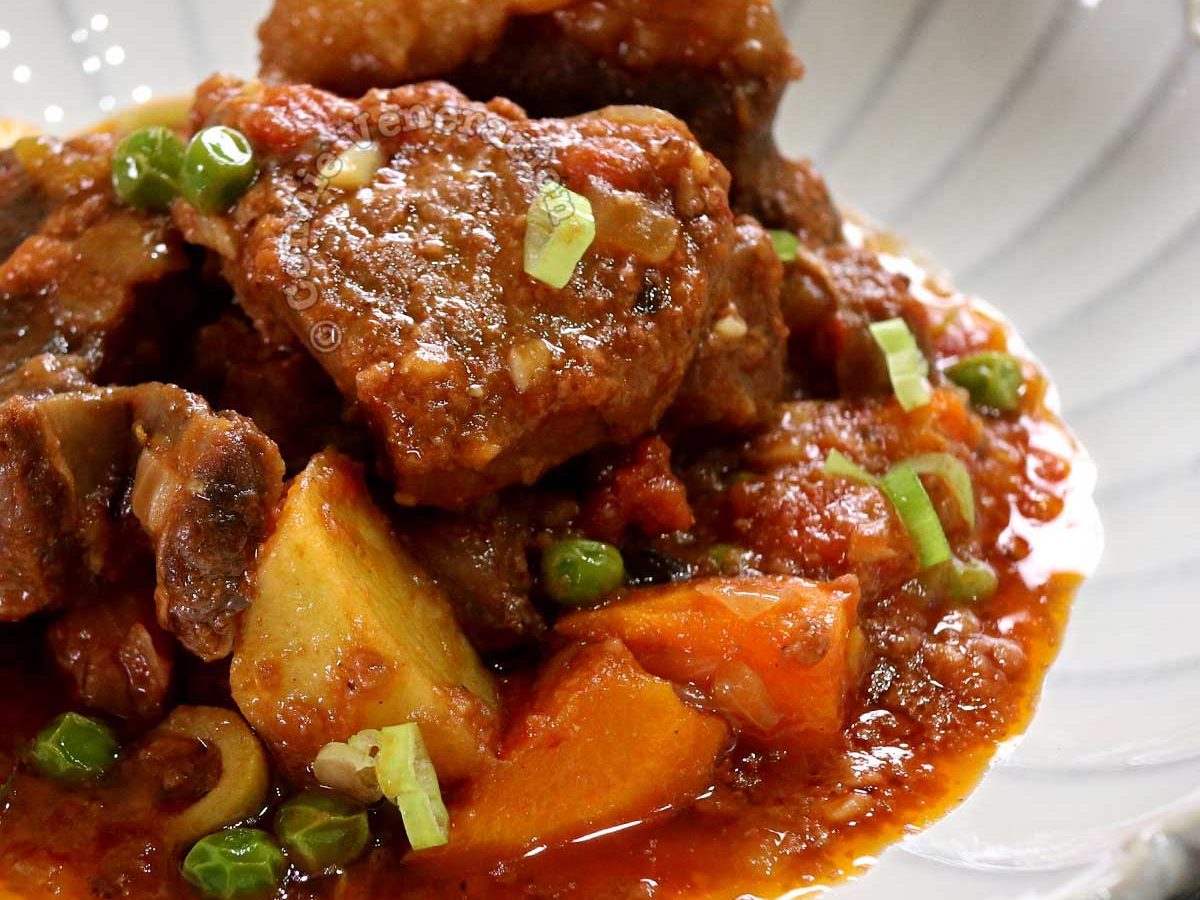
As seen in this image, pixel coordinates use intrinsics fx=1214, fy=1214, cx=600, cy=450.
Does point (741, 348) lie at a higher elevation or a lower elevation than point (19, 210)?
higher

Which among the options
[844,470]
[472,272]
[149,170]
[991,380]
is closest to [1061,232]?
[991,380]

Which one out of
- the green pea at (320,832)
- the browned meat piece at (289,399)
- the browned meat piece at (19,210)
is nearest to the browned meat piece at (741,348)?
the browned meat piece at (289,399)

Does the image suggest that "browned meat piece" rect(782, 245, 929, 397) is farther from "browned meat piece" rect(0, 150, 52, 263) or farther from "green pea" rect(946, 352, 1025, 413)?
"browned meat piece" rect(0, 150, 52, 263)

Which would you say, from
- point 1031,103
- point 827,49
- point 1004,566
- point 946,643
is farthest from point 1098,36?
point 946,643

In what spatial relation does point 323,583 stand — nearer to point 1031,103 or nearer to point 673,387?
point 673,387

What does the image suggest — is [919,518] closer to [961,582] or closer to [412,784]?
[961,582]
